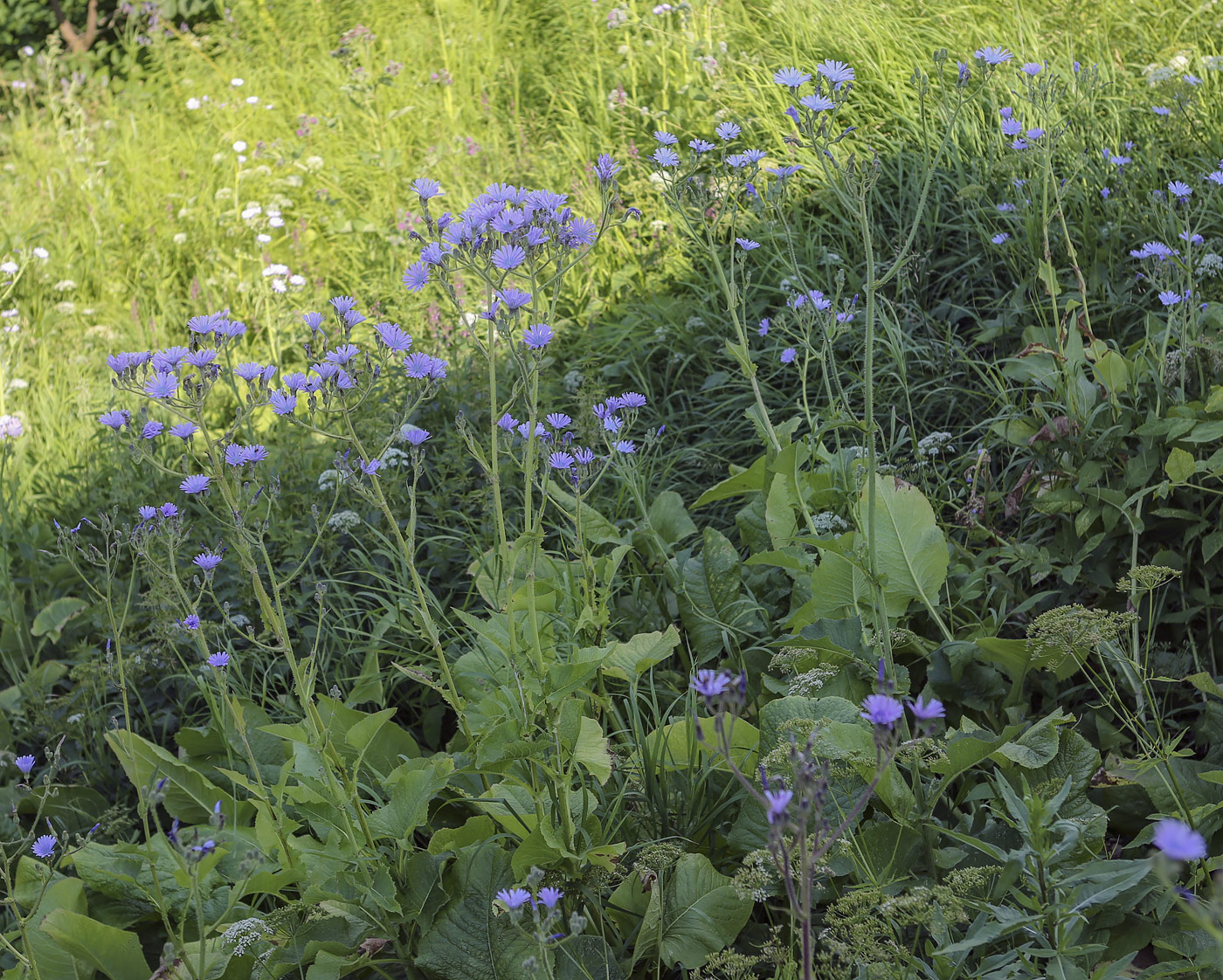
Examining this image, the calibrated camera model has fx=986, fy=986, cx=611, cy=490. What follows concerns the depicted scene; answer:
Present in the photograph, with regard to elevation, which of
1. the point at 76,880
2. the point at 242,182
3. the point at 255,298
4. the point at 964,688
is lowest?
the point at 964,688

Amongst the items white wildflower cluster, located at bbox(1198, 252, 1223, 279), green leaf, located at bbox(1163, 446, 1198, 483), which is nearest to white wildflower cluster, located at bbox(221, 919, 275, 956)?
green leaf, located at bbox(1163, 446, 1198, 483)

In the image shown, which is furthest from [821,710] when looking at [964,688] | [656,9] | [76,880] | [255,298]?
[656,9]

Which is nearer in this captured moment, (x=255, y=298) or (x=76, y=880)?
(x=76, y=880)

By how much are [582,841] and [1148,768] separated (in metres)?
0.83

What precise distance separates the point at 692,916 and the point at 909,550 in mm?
777

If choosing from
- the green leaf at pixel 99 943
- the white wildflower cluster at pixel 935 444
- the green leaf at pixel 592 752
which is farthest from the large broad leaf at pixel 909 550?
the green leaf at pixel 99 943

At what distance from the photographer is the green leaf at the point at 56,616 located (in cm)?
263

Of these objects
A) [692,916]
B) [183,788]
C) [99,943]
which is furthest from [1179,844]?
[183,788]

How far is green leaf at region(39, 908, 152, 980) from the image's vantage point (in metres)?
1.51

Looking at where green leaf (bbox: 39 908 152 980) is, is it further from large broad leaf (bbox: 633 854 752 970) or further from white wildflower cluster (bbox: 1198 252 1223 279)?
white wildflower cluster (bbox: 1198 252 1223 279)

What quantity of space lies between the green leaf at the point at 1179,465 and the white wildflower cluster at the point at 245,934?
1654 millimetres

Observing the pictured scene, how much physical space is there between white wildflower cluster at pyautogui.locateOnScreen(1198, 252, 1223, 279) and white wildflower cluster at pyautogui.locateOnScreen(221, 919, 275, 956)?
2325mm

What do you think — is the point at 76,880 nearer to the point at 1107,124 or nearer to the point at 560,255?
the point at 560,255

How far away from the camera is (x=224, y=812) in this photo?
1833mm
